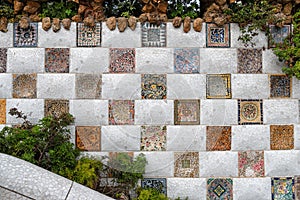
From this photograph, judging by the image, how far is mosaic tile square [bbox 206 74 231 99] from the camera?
206 inches

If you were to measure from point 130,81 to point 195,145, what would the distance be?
1225 mm

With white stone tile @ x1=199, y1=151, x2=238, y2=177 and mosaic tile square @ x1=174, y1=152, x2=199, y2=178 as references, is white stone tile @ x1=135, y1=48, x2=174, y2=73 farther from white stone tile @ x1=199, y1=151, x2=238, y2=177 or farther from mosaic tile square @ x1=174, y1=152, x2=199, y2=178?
white stone tile @ x1=199, y1=151, x2=238, y2=177

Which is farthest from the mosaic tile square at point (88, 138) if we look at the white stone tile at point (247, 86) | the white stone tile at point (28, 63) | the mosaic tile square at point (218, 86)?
the white stone tile at point (247, 86)

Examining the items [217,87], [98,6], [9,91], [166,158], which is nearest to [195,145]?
[166,158]

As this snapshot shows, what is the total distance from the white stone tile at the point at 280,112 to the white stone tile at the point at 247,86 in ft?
0.50

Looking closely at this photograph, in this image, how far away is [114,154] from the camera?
519 centimetres

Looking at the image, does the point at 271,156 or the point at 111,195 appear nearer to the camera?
the point at 111,195

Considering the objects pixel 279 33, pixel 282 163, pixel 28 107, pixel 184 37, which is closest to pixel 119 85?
pixel 184 37

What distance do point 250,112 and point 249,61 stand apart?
0.69 metres

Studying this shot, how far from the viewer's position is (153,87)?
521cm

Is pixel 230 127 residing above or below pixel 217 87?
below

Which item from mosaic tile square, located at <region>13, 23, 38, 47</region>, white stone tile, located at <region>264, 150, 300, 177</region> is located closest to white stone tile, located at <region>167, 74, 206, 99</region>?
white stone tile, located at <region>264, 150, 300, 177</region>

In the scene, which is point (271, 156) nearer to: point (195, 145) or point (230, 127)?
point (230, 127)

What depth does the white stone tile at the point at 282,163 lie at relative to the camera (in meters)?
5.24
